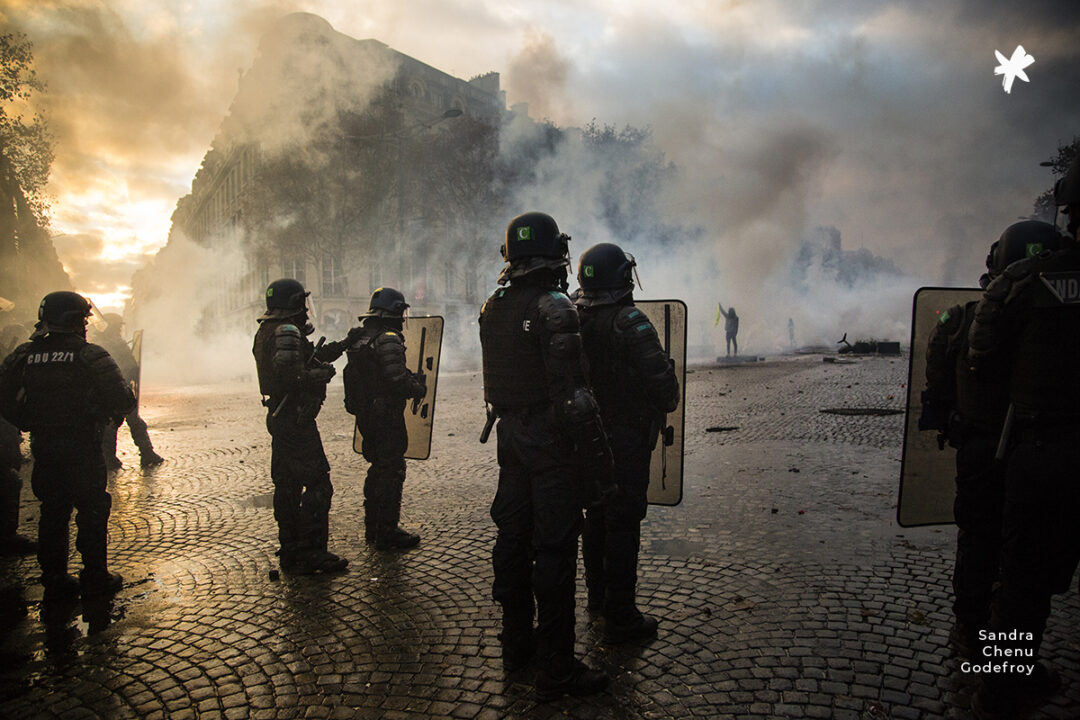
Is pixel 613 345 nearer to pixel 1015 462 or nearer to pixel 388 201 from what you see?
pixel 1015 462

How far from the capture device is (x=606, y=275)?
301 centimetres

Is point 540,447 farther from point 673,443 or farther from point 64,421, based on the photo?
point 64,421

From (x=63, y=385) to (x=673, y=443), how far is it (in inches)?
143

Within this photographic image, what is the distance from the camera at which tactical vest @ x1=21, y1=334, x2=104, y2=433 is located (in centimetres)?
356

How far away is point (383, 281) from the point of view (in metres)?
35.0

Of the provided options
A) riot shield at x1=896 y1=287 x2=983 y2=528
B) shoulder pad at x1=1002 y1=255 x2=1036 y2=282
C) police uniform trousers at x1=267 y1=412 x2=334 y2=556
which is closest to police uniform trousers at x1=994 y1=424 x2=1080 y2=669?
shoulder pad at x1=1002 y1=255 x2=1036 y2=282

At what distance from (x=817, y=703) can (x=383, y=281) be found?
114ft

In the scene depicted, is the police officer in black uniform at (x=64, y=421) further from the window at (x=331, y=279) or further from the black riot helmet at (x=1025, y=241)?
the window at (x=331, y=279)

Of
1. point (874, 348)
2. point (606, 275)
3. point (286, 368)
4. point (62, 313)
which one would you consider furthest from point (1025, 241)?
point (874, 348)

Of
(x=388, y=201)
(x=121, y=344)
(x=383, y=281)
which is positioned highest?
(x=388, y=201)

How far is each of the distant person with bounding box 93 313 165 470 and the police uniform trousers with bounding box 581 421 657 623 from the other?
22.9 ft

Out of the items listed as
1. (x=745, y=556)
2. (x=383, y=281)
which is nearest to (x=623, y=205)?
(x=383, y=281)

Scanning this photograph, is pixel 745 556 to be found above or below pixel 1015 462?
below

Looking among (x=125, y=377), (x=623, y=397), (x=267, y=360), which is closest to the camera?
(x=623, y=397)
